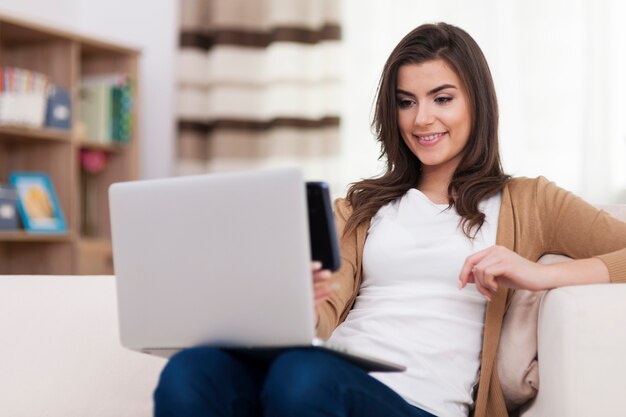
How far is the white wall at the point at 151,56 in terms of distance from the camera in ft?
13.0

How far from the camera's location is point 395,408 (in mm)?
1232

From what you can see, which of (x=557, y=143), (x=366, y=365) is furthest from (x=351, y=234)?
(x=557, y=143)

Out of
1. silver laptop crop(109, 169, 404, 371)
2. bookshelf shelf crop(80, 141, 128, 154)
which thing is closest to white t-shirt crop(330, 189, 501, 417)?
silver laptop crop(109, 169, 404, 371)

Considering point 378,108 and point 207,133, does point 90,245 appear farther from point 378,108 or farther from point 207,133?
point 378,108

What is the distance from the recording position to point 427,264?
4.92 feet

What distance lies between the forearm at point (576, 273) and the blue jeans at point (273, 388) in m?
0.35

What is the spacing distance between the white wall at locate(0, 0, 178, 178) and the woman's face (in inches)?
95.6

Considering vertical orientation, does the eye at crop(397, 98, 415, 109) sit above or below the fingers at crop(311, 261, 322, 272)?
above

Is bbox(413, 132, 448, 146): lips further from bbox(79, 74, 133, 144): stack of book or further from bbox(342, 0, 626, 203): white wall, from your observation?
bbox(79, 74, 133, 144): stack of book

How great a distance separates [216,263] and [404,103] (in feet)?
2.31

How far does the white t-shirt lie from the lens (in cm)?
139

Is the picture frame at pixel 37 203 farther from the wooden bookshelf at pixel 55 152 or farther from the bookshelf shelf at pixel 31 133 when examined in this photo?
the bookshelf shelf at pixel 31 133

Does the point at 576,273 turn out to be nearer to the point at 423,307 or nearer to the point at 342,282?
the point at 423,307

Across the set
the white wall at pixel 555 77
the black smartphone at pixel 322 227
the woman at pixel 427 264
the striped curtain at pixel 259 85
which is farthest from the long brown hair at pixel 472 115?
the striped curtain at pixel 259 85
